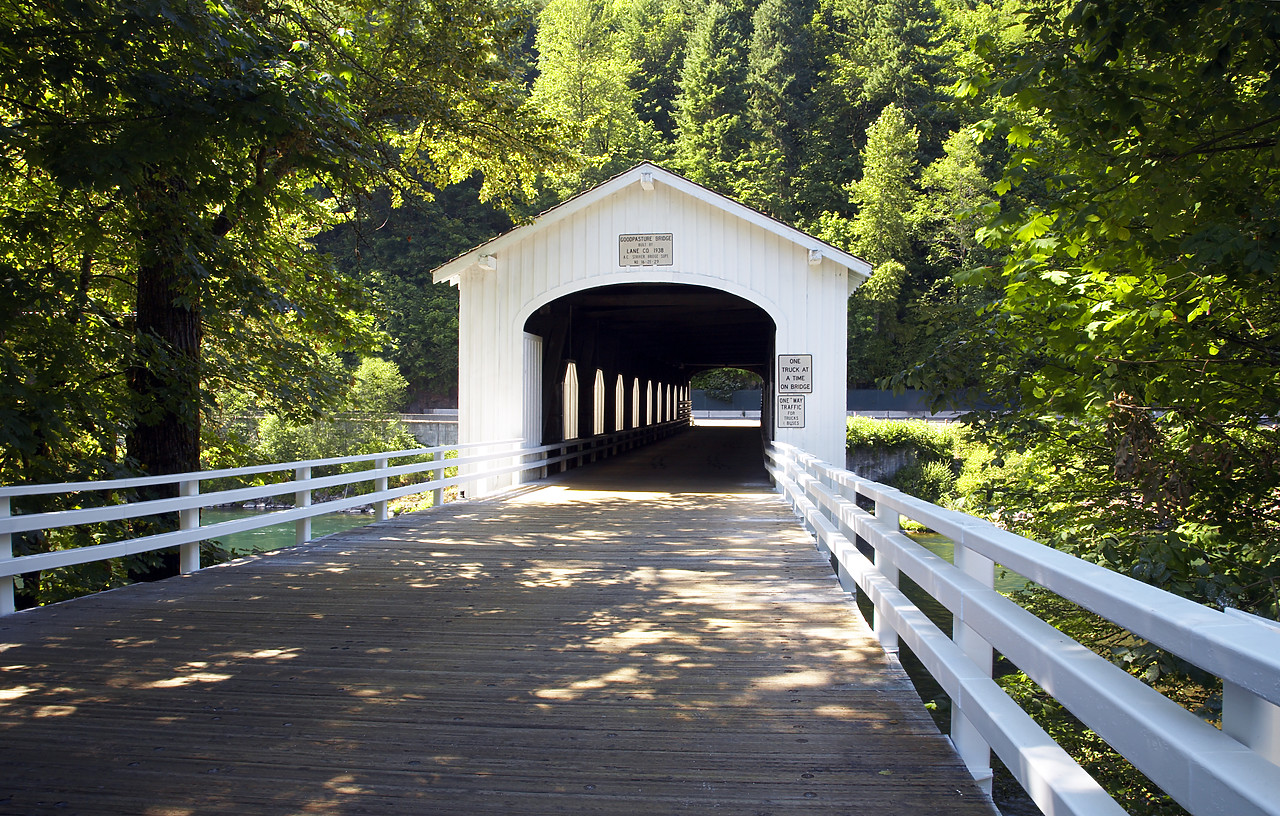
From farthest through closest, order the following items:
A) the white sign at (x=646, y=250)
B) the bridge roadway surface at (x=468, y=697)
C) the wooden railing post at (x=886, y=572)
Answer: the white sign at (x=646, y=250)
the wooden railing post at (x=886, y=572)
the bridge roadway surface at (x=468, y=697)

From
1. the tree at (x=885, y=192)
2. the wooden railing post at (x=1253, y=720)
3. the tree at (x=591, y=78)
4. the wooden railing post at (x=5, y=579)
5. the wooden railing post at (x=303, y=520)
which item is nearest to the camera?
the wooden railing post at (x=1253, y=720)

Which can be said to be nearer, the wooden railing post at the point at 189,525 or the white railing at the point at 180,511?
the white railing at the point at 180,511

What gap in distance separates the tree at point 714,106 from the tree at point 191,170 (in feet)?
141

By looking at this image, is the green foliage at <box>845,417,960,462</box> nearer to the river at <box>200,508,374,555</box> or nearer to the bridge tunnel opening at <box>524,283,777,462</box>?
the bridge tunnel opening at <box>524,283,777,462</box>

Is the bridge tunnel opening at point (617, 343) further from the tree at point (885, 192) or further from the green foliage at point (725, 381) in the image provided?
the green foliage at point (725, 381)

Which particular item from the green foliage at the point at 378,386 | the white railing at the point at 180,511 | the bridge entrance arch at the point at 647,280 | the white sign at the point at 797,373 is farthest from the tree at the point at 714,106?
the white railing at the point at 180,511

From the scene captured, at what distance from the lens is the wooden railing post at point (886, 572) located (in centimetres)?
442

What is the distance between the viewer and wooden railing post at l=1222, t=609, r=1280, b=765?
141cm

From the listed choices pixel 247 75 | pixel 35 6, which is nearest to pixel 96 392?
pixel 35 6

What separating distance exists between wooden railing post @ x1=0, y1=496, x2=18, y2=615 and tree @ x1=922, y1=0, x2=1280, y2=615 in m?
6.37

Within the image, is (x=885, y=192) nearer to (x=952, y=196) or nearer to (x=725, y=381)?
(x=952, y=196)

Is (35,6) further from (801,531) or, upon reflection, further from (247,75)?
(801,531)

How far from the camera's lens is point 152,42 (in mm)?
5637

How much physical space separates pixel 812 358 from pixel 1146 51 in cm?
812
